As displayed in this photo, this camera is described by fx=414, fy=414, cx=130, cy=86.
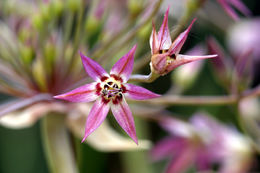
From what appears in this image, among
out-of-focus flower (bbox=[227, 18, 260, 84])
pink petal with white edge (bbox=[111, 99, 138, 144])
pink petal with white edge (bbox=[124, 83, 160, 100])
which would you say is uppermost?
out-of-focus flower (bbox=[227, 18, 260, 84])

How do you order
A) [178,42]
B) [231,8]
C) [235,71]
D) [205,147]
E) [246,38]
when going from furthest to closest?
[246,38] → [205,147] → [235,71] → [231,8] → [178,42]

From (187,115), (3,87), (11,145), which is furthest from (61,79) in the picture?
(187,115)

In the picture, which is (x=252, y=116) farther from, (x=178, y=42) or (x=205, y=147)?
(x=178, y=42)

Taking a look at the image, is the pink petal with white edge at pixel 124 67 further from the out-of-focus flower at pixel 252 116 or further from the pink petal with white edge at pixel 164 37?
the out-of-focus flower at pixel 252 116

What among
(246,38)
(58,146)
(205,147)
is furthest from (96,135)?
(246,38)

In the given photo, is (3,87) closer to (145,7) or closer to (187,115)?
(145,7)

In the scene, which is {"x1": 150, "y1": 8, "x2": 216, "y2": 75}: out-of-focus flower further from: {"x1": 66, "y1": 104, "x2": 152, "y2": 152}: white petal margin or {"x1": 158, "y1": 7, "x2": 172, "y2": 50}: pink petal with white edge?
{"x1": 66, "y1": 104, "x2": 152, "y2": 152}: white petal margin

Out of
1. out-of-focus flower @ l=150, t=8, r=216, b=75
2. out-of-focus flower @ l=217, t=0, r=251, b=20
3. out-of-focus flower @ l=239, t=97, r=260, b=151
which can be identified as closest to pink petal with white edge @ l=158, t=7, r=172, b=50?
out-of-focus flower @ l=150, t=8, r=216, b=75
